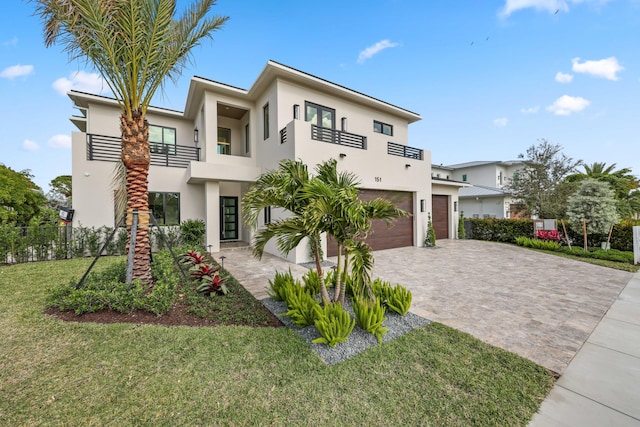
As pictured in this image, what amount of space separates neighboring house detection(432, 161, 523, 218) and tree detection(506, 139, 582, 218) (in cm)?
171

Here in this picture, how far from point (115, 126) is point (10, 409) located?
520 inches

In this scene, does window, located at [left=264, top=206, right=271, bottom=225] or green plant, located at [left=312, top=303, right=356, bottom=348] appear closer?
green plant, located at [left=312, top=303, right=356, bottom=348]

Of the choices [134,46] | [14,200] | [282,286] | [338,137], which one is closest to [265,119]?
[338,137]

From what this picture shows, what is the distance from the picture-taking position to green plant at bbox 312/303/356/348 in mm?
3297

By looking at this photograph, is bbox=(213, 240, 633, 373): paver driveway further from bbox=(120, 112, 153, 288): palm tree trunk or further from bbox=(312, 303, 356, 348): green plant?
bbox=(120, 112, 153, 288): palm tree trunk

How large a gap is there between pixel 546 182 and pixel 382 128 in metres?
12.2

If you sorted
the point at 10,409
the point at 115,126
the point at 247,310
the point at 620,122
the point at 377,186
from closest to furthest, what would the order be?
the point at 10,409
the point at 247,310
the point at 377,186
the point at 115,126
the point at 620,122

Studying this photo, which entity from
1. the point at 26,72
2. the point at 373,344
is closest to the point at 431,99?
the point at 373,344

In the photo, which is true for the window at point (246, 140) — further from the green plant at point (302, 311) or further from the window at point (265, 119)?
the green plant at point (302, 311)

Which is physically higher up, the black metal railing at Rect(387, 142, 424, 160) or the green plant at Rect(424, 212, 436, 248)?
the black metal railing at Rect(387, 142, 424, 160)

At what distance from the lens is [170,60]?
5.41m

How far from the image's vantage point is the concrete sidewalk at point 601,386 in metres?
2.24

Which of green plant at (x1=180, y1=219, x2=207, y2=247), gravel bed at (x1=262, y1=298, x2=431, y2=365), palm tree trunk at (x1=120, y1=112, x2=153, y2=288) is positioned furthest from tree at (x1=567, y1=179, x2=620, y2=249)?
green plant at (x1=180, y1=219, x2=207, y2=247)

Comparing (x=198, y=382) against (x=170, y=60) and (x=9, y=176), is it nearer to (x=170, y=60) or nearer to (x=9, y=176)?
(x=170, y=60)
